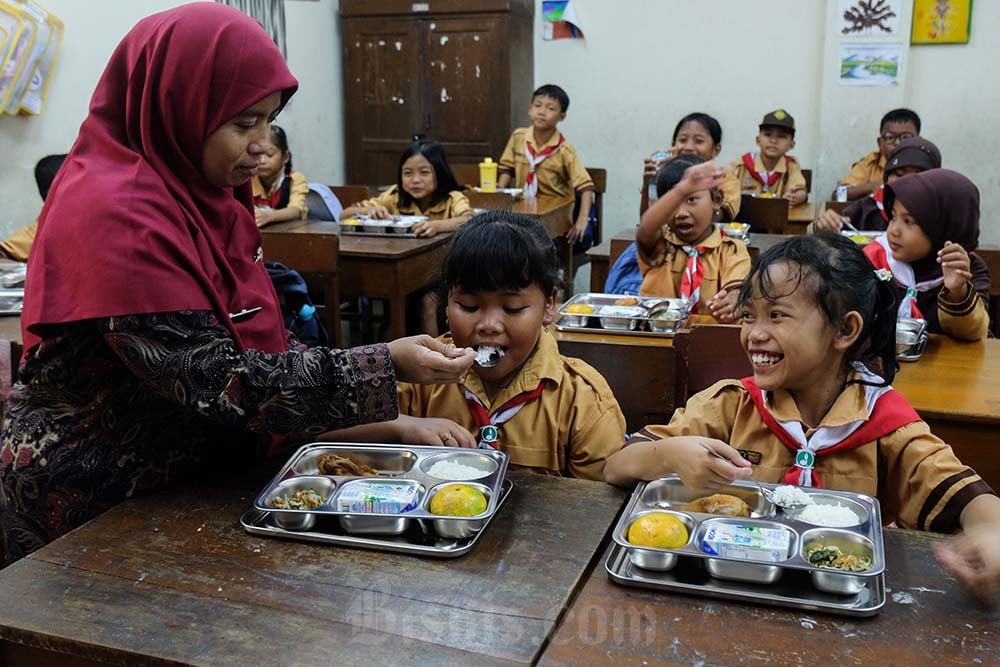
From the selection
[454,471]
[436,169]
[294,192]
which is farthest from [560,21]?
[454,471]

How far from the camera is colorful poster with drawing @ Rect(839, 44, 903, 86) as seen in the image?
21.9 ft

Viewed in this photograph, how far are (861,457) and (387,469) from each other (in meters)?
0.77

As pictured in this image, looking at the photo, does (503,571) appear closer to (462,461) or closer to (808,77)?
(462,461)

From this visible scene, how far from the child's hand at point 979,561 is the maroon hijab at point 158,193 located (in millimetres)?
1009

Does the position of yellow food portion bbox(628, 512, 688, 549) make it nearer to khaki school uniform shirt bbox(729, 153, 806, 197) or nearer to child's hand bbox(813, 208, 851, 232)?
child's hand bbox(813, 208, 851, 232)

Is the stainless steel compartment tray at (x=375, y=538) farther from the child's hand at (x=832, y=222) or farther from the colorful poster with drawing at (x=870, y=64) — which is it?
the colorful poster with drawing at (x=870, y=64)

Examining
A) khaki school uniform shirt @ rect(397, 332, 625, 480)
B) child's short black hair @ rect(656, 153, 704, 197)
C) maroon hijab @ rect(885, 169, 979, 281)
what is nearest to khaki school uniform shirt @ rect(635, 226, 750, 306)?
child's short black hair @ rect(656, 153, 704, 197)

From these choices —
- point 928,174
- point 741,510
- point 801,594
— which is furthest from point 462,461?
point 928,174

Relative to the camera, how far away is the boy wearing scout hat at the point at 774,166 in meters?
6.28

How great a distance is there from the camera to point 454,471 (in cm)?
134

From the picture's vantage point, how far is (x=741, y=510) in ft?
3.99

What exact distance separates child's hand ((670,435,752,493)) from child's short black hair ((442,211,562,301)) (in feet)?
1.83

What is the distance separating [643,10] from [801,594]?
23.3 feet

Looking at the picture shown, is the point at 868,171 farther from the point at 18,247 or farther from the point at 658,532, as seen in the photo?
the point at 658,532
